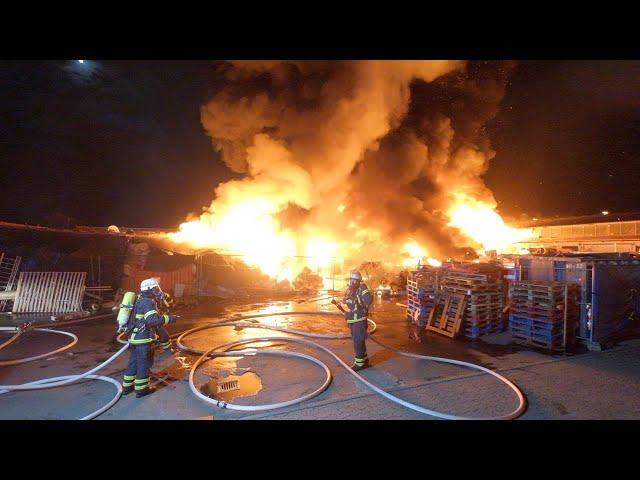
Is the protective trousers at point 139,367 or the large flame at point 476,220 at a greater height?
the large flame at point 476,220

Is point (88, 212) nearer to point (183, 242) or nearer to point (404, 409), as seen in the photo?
point (183, 242)

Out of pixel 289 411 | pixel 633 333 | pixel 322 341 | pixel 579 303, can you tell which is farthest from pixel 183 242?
pixel 633 333

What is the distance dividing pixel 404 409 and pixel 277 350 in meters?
3.34

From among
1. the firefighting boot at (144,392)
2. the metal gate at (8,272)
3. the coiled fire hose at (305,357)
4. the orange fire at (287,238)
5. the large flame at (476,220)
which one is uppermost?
the large flame at (476,220)

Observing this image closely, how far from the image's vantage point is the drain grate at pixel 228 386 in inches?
222

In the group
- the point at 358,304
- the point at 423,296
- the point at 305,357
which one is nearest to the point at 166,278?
the point at 305,357

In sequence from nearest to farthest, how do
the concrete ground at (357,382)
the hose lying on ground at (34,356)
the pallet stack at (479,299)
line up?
the concrete ground at (357,382)
the hose lying on ground at (34,356)
the pallet stack at (479,299)

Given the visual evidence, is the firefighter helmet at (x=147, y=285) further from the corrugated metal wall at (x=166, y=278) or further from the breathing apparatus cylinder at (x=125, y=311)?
the corrugated metal wall at (x=166, y=278)

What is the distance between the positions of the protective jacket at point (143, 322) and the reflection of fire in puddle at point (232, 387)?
129cm

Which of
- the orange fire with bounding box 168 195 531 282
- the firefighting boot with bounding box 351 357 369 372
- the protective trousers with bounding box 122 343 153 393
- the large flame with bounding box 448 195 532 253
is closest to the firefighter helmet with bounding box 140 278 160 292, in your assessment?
the protective trousers with bounding box 122 343 153 393

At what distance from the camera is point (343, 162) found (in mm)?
20891

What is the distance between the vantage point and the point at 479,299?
8.83m

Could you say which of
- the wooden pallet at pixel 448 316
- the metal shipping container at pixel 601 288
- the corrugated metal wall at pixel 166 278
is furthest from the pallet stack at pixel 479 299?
the corrugated metal wall at pixel 166 278

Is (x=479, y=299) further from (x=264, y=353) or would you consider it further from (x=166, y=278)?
(x=166, y=278)
